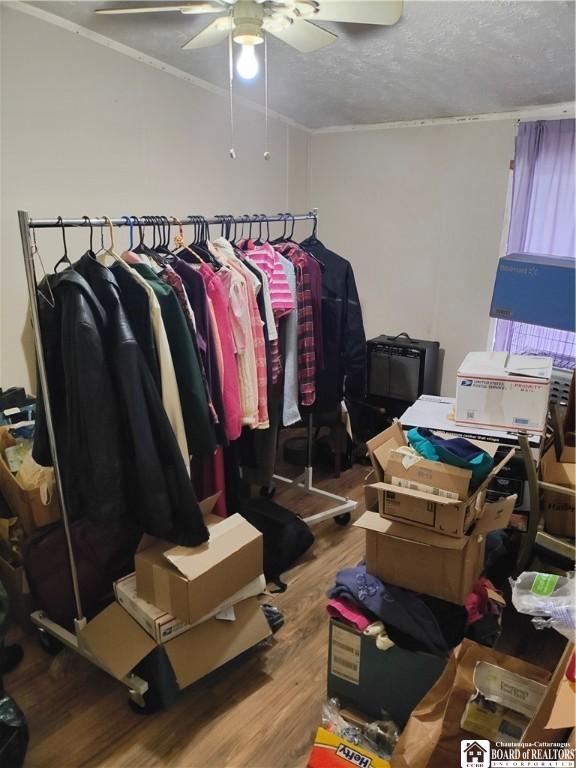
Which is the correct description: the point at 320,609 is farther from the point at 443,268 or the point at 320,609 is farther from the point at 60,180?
the point at 443,268

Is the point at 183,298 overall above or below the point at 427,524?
above

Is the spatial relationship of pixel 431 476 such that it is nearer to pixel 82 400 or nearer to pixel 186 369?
pixel 186 369

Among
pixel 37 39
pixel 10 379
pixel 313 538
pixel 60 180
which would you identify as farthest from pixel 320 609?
pixel 37 39

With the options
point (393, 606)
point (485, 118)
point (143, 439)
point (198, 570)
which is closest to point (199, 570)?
point (198, 570)

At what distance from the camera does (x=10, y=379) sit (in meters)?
2.39

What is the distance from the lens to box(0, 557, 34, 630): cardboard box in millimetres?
2107

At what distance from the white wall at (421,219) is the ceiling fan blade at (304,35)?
5.97 ft

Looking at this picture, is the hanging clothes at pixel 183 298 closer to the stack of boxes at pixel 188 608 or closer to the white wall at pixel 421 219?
the stack of boxes at pixel 188 608

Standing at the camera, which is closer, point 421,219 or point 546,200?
point 546,200

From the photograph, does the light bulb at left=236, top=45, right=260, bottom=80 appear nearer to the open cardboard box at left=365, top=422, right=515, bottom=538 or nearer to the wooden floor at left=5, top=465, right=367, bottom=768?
the open cardboard box at left=365, top=422, right=515, bottom=538

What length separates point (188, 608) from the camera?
1745 millimetres

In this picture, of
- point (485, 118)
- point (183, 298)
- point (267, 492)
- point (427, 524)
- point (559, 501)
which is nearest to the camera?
point (427, 524)

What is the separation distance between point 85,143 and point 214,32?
34.7 inches

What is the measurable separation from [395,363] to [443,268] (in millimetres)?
749
